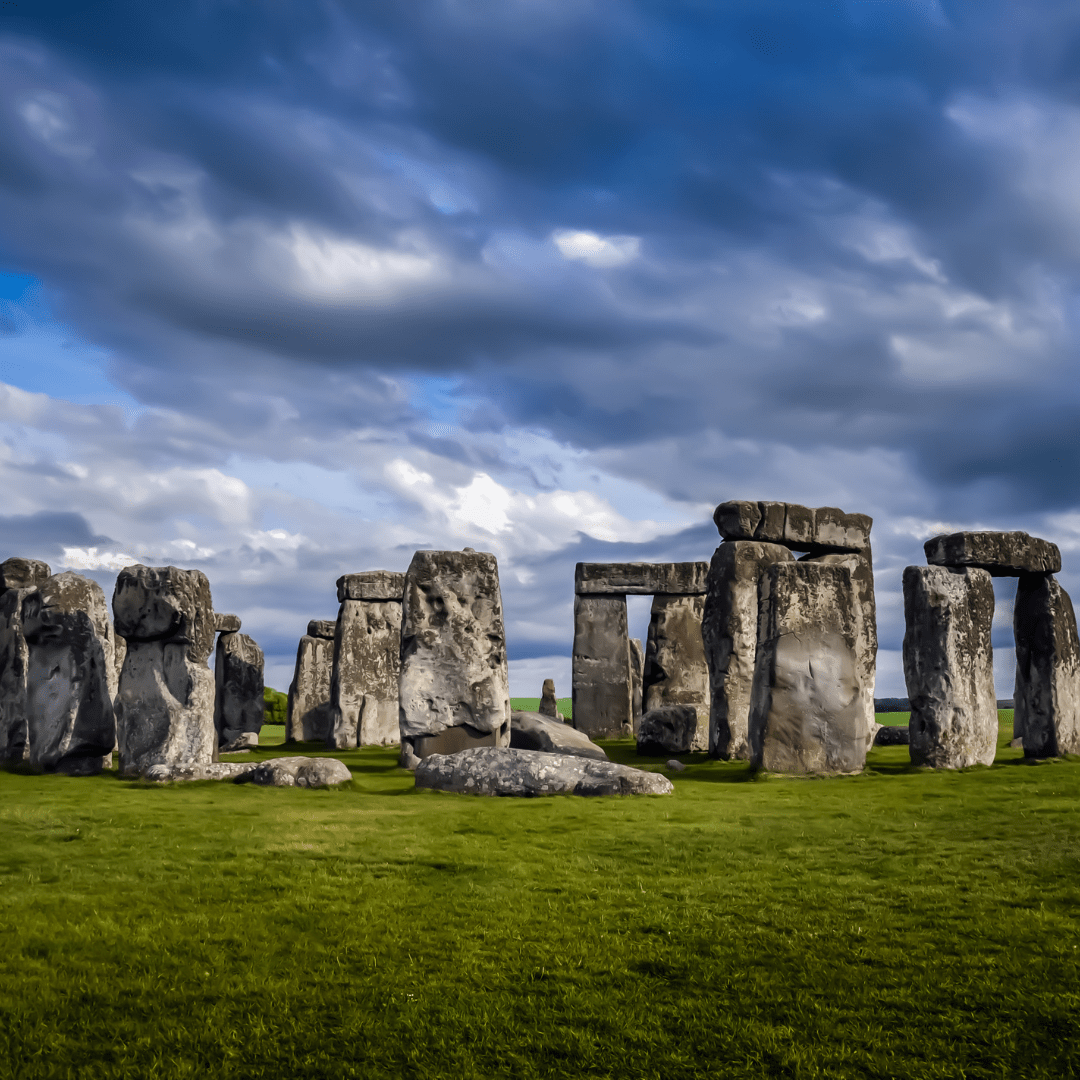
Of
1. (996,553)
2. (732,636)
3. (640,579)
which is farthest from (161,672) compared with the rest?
(640,579)

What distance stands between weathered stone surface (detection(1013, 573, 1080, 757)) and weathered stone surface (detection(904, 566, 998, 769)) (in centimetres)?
118

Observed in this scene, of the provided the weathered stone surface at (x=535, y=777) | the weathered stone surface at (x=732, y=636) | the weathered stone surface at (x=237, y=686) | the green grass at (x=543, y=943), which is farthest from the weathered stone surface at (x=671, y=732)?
the weathered stone surface at (x=237, y=686)

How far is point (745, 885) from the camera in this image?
244 inches

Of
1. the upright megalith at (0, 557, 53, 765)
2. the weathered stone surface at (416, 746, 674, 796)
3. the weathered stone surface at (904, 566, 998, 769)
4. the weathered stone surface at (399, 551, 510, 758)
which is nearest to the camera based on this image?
the weathered stone surface at (416, 746, 674, 796)

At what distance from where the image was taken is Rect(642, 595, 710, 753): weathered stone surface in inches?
809

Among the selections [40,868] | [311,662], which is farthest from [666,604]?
[40,868]

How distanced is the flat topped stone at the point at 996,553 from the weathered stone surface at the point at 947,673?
0.68 m

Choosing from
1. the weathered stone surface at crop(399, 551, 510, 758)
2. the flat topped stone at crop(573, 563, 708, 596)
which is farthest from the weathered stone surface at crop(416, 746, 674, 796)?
the flat topped stone at crop(573, 563, 708, 596)

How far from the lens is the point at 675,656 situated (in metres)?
20.7

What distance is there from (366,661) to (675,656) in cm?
607

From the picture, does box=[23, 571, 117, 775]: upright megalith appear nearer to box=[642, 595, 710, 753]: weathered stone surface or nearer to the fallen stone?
box=[642, 595, 710, 753]: weathered stone surface

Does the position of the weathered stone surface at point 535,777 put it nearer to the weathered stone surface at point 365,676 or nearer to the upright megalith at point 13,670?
the upright megalith at point 13,670

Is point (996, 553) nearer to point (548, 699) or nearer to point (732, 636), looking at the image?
point (732, 636)

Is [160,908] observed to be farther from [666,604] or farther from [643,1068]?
[666,604]
